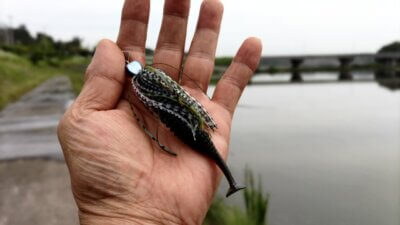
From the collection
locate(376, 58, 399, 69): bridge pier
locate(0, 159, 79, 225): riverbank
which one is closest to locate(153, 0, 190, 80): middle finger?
locate(0, 159, 79, 225): riverbank

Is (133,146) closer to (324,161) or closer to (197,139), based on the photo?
(197,139)

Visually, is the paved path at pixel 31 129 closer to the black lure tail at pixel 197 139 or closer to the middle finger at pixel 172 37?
the middle finger at pixel 172 37

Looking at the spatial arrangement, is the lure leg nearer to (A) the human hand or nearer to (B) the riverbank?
(A) the human hand

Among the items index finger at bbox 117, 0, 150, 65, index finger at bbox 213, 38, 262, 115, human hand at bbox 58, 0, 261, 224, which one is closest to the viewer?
human hand at bbox 58, 0, 261, 224

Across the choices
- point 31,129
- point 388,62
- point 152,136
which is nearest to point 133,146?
point 152,136

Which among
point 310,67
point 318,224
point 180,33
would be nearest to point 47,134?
point 318,224

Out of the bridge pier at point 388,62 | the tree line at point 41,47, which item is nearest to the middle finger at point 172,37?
the tree line at point 41,47

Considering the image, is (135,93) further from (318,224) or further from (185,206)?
(318,224)
